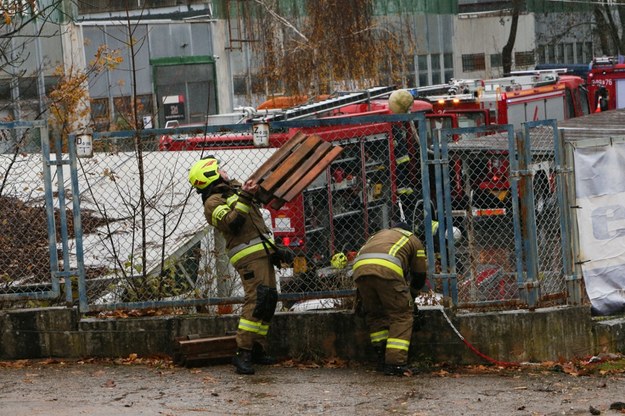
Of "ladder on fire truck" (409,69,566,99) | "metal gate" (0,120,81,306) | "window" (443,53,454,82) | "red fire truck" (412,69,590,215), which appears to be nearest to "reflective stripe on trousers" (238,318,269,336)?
"metal gate" (0,120,81,306)

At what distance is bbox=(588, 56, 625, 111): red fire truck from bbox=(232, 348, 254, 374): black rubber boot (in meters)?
18.1

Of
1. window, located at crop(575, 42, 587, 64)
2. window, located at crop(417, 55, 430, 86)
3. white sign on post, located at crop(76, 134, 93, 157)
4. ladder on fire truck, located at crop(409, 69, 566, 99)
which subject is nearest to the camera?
white sign on post, located at crop(76, 134, 93, 157)

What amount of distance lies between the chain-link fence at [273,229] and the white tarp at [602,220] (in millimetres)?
245

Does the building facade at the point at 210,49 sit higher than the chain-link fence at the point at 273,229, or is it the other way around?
the building facade at the point at 210,49

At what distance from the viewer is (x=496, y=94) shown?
19.8 meters

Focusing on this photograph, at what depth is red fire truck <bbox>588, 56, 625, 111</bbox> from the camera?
983 inches

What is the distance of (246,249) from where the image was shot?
8.43 m

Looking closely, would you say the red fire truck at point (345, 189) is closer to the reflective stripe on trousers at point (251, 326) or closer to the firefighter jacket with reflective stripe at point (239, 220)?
the firefighter jacket with reflective stripe at point (239, 220)

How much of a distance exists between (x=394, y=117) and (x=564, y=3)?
42.1 metres

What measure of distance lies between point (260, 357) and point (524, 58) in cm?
3986

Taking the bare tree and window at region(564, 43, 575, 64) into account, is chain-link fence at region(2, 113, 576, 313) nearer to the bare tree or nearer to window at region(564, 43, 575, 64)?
the bare tree

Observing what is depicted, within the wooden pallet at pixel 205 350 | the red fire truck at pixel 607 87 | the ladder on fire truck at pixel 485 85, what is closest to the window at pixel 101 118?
the ladder on fire truck at pixel 485 85

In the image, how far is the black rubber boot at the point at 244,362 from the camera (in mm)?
8383

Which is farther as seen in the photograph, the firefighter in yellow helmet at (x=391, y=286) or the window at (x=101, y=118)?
the window at (x=101, y=118)
